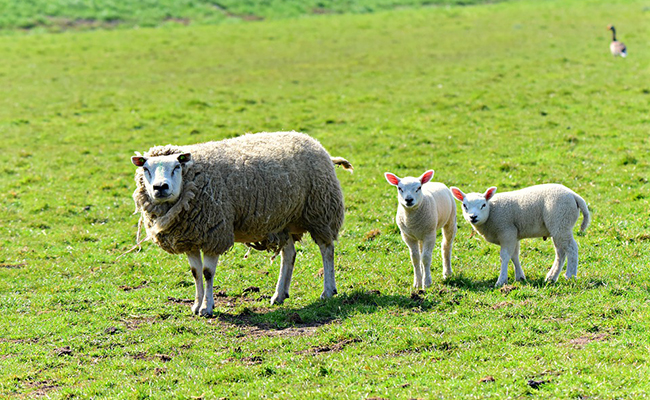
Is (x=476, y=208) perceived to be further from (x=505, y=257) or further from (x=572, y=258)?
(x=572, y=258)

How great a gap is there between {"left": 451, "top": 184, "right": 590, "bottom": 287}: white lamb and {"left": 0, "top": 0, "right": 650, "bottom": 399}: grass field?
1.43 feet

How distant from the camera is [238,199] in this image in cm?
1111

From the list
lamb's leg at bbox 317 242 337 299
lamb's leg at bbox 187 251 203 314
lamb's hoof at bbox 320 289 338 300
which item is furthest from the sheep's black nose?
lamb's hoof at bbox 320 289 338 300

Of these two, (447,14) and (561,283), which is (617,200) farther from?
(447,14)

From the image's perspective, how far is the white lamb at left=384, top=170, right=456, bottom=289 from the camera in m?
10.8

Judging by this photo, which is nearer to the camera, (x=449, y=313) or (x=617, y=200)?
(x=449, y=313)

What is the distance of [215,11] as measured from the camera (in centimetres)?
4494

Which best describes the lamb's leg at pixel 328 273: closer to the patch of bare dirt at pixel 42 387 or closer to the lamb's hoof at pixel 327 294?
the lamb's hoof at pixel 327 294

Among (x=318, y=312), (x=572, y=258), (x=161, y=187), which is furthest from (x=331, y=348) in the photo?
(x=572, y=258)

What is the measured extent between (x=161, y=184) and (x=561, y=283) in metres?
5.82

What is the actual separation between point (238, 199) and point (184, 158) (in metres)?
1.02

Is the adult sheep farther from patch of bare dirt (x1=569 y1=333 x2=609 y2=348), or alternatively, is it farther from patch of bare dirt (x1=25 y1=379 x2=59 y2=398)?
patch of bare dirt (x1=569 y1=333 x2=609 y2=348)

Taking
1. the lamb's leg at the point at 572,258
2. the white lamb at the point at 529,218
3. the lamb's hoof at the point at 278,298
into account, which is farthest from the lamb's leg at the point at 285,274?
the lamb's leg at the point at 572,258

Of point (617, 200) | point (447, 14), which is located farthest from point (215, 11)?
point (617, 200)
